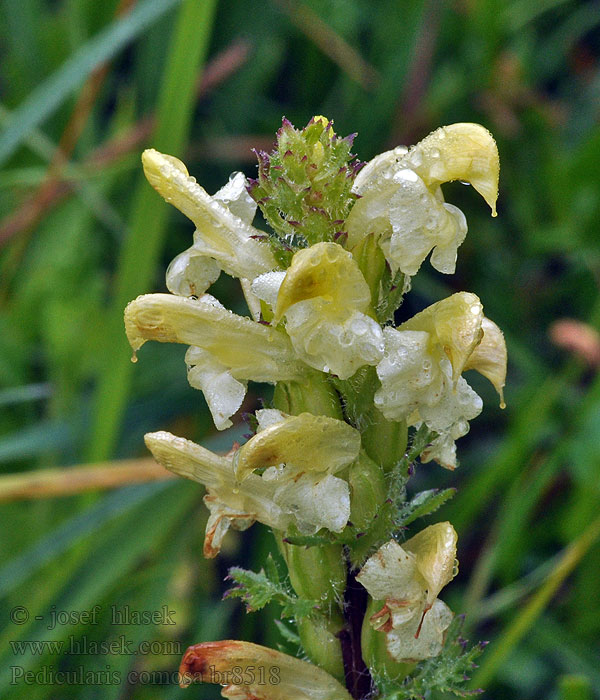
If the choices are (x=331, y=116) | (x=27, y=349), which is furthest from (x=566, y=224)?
(x=27, y=349)

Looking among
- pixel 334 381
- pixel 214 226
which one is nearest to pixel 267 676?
pixel 334 381

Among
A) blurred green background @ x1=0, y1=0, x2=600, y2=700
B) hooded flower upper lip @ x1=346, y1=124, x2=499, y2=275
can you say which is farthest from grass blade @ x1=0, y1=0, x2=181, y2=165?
hooded flower upper lip @ x1=346, y1=124, x2=499, y2=275

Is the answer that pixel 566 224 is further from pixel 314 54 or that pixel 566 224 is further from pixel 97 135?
pixel 97 135

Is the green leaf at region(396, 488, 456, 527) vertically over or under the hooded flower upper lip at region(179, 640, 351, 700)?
over

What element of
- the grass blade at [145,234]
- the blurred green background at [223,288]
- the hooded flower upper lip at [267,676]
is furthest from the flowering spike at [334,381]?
the grass blade at [145,234]

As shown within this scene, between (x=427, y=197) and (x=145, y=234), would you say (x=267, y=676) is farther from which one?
(x=145, y=234)

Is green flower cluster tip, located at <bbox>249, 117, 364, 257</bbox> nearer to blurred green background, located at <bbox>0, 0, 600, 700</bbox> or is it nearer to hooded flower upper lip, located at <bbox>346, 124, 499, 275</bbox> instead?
hooded flower upper lip, located at <bbox>346, 124, 499, 275</bbox>
